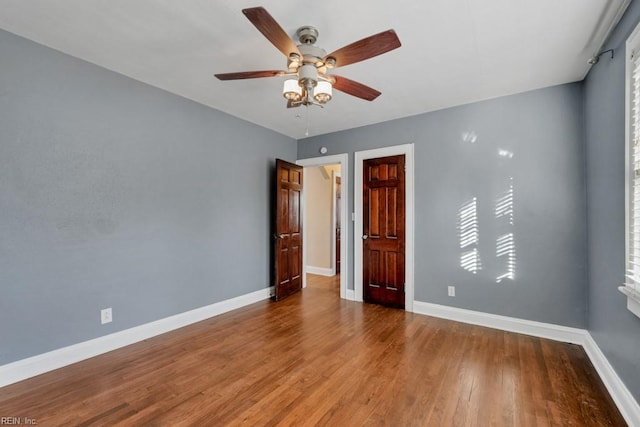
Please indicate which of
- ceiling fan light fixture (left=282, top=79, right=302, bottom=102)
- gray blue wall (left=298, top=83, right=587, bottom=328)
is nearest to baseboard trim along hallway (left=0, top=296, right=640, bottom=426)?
gray blue wall (left=298, top=83, right=587, bottom=328)

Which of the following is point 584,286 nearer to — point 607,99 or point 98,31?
point 607,99

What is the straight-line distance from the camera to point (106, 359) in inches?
102

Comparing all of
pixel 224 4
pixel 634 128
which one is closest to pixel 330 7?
pixel 224 4

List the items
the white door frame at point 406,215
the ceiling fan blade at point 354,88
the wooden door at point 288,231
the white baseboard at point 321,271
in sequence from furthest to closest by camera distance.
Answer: the white baseboard at point 321,271 → the wooden door at point 288,231 → the white door frame at point 406,215 → the ceiling fan blade at point 354,88

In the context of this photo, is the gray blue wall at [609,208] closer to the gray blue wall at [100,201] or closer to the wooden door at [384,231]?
the wooden door at [384,231]

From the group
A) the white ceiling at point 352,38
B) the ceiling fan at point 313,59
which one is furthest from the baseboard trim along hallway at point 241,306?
the ceiling fan at point 313,59

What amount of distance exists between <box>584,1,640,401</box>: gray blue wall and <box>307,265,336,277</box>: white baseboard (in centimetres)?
417

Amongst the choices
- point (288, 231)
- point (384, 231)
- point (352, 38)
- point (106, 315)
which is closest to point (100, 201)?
point (106, 315)

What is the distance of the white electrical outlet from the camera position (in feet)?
8.87

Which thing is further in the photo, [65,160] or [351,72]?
[351,72]

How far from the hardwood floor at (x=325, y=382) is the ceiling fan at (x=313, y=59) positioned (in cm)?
219

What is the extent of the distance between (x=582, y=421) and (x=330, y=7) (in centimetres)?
312

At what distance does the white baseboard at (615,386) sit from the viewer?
1.78 meters

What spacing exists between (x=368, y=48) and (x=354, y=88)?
0.53 m
